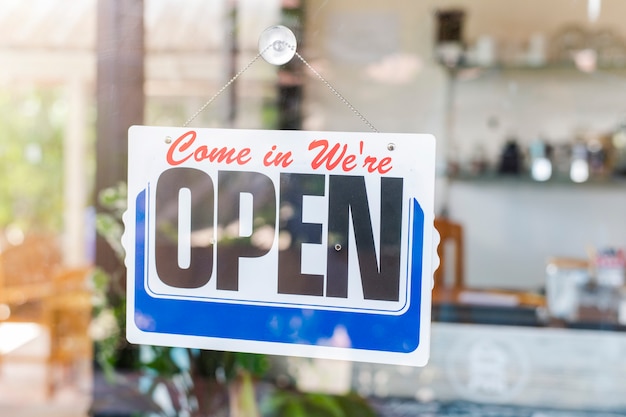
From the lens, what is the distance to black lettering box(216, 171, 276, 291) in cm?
86

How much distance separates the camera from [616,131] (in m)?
4.06

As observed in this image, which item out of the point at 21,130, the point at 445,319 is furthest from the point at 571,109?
the point at 21,130

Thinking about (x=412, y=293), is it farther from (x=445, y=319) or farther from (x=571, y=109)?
(x=571, y=109)

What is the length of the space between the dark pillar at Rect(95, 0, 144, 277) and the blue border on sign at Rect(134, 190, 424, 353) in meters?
0.23

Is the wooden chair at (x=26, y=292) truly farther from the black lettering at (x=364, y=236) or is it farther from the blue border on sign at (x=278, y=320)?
the black lettering at (x=364, y=236)

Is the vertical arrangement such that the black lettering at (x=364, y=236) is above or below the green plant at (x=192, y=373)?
above

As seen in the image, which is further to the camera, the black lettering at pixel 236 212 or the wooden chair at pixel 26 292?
the wooden chair at pixel 26 292

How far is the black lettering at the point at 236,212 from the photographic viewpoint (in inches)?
33.8

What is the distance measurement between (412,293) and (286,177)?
0.19 m

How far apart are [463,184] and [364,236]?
3495mm

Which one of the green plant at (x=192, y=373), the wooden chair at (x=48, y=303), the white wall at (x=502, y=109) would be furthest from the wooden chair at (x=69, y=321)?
the white wall at (x=502, y=109)

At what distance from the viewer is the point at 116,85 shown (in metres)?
1.78

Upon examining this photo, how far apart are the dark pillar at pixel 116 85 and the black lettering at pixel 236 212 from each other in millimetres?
212

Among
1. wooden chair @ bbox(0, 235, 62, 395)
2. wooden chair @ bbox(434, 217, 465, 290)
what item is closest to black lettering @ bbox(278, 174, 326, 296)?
wooden chair @ bbox(0, 235, 62, 395)
